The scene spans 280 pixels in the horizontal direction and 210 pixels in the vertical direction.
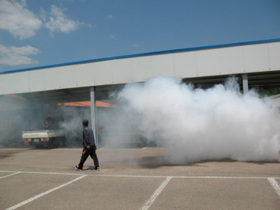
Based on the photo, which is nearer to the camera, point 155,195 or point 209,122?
point 155,195

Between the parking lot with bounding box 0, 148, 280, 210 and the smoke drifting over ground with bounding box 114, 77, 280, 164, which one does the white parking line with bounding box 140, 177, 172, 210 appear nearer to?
the parking lot with bounding box 0, 148, 280, 210

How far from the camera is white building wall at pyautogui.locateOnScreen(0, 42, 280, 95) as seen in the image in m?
10.8

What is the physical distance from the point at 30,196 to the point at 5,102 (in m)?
15.0

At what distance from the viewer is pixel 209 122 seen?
7770mm

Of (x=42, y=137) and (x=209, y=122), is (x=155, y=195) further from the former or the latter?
(x=42, y=137)

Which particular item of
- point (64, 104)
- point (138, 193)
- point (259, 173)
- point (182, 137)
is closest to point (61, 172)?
point (138, 193)

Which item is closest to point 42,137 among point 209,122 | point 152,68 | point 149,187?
point 152,68

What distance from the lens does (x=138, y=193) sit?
4.89m

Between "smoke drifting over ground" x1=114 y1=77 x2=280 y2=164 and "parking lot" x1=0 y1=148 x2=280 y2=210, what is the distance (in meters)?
0.53

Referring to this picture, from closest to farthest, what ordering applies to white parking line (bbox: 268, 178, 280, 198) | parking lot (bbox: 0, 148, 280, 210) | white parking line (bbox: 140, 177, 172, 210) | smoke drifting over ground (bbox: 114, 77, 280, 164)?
1. white parking line (bbox: 140, 177, 172, 210)
2. parking lot (bbox: 0, 148, 280, 210)
3. white parking line (bbox: 268, 178, 280, 198)
4. smoke drifting over ground (bbox: 114, 77, 280, 164)

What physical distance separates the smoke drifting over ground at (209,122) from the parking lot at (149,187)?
1.75 ft

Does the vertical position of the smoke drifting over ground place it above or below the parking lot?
above

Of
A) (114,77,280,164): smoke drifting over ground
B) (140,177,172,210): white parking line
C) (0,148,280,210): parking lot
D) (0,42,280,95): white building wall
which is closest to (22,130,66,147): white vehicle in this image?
(0,42,280,95): white building wall

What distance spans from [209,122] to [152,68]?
5.28m
